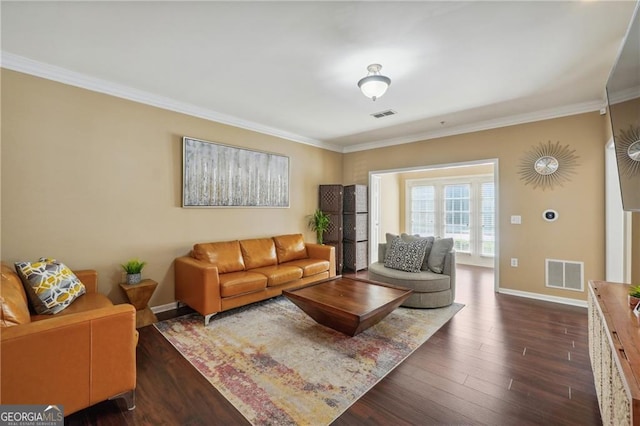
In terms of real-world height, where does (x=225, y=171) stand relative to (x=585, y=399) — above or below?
above

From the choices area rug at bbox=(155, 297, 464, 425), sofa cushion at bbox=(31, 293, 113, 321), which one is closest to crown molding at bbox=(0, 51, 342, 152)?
sofa cushion at bbox=(31, 293, 113, 321)

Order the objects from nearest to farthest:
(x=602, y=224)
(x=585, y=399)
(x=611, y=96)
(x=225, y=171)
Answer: (x=585, y=399)
(x=611, y=96)
(x=602, y=224)
(x=225, y=171)

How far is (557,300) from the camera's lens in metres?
3.85

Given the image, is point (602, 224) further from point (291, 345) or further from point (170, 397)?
point (170, 397)

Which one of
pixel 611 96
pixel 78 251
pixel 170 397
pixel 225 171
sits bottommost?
pixel 170 397

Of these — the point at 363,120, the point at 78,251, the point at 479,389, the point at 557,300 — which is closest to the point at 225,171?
the point at 78,251

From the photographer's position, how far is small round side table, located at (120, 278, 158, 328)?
300 centimetres

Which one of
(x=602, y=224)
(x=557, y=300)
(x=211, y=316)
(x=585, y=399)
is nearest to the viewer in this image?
(x=585, y=399)

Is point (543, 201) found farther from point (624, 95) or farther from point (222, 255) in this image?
point (222, 255)

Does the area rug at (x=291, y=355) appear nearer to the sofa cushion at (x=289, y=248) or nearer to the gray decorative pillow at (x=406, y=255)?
the gray decorative pillow at (x=406, y=255)

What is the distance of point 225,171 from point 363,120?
7.47ft

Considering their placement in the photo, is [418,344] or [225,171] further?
[225,171]

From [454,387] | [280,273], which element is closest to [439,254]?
[454,387]

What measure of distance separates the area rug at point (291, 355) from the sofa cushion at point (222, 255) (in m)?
0.57
